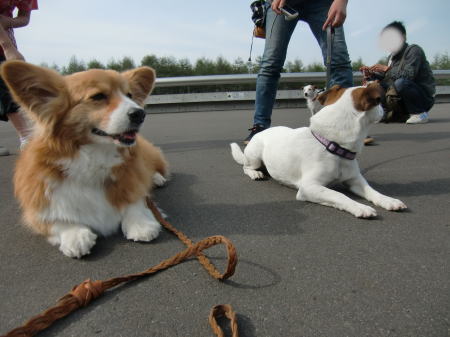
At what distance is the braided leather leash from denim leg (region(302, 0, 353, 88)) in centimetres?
288

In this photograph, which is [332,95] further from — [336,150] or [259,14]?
[259,14]

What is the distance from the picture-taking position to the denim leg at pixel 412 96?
21.8ft

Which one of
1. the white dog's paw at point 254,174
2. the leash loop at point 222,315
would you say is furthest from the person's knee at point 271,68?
the leash loop at point 222,315

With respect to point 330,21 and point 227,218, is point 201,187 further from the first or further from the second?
point 330,21

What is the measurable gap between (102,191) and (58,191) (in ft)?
0.83

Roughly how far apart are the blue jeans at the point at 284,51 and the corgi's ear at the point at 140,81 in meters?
2.08

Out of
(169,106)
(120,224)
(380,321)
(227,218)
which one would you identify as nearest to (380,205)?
(227,218)

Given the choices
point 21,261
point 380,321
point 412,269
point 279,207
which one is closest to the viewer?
point 380,321

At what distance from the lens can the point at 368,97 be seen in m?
2.40

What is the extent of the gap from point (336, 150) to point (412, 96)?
5.41 metres

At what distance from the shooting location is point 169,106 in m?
12.2

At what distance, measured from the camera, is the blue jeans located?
3.78m

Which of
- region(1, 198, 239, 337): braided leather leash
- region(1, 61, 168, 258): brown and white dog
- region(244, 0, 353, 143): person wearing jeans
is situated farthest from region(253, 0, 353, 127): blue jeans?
region(1, 198, 239, 337): braided leather leash

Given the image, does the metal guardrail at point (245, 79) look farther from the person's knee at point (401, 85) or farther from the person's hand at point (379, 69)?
the person's knee at point (401, 85)
